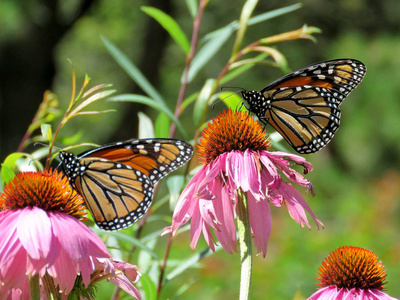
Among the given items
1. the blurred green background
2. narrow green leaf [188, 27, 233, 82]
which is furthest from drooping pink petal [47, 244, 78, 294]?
the blurred green background

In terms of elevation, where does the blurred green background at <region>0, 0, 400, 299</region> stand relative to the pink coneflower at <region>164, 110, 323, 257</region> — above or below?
above

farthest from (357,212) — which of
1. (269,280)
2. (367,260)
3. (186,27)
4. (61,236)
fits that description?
(61,236)

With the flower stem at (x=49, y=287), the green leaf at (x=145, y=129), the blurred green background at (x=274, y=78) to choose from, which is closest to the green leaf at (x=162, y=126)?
the green leaf at (x=145, y=129)

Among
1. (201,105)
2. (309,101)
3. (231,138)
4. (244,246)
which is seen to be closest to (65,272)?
(244,246)

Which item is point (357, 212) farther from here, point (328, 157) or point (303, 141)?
point (303, 141)

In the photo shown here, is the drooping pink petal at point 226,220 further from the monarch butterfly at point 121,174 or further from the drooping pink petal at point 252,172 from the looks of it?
the monarch butterfly at point 121,174

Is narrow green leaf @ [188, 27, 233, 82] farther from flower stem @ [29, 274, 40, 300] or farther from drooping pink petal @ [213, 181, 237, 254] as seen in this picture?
flower stem @ [29, 274, 40, 300]
